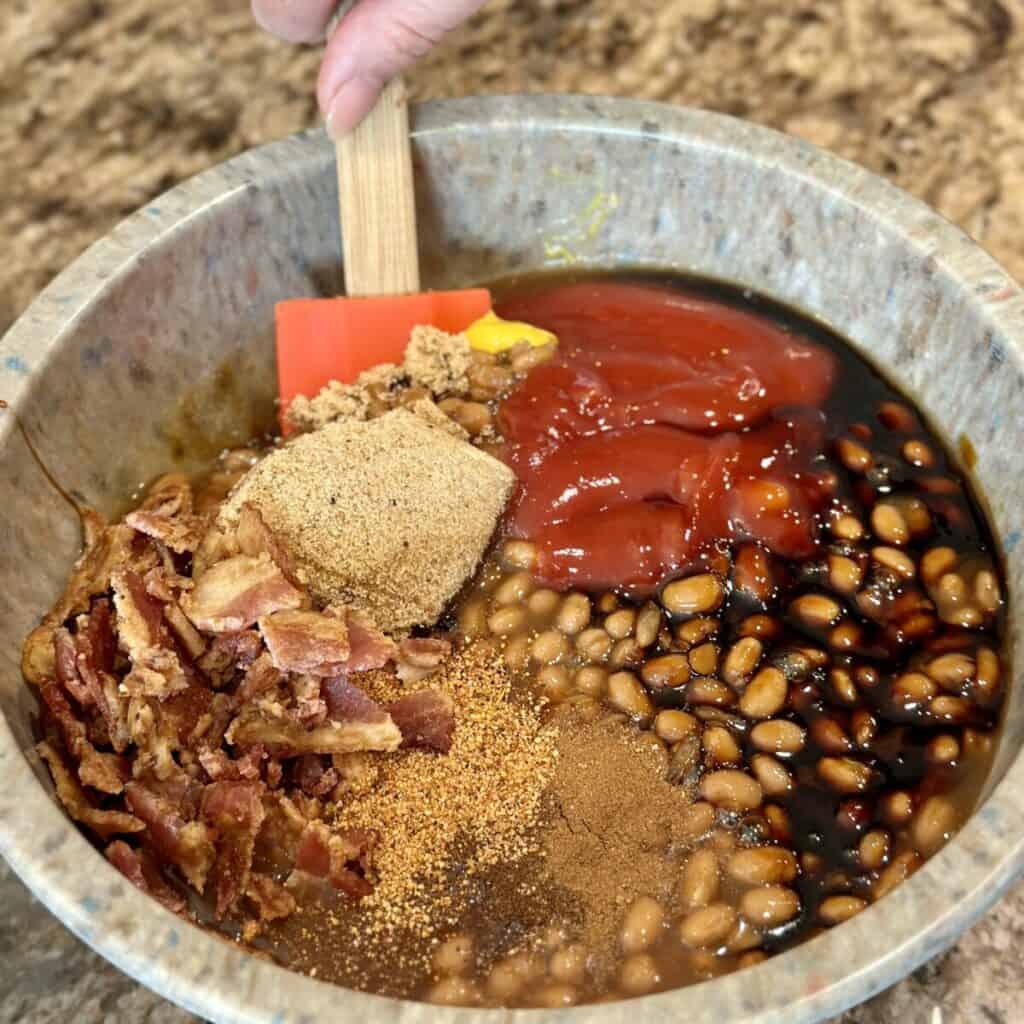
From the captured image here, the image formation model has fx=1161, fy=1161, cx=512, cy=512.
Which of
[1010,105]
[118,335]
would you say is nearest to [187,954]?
[118,335]

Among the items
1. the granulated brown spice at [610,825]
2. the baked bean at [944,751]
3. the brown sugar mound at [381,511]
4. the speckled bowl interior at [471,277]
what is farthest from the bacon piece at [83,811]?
the baked bean at [944,751]

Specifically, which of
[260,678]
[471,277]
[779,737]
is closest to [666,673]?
[779,737]

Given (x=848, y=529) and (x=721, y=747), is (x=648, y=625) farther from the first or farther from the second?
(x=848, y=529)

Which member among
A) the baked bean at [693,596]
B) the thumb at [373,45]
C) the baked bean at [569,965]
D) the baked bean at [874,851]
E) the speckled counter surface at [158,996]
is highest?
the thumb at [373,45]

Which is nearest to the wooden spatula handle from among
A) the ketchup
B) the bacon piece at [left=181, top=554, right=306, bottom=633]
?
the ketchup

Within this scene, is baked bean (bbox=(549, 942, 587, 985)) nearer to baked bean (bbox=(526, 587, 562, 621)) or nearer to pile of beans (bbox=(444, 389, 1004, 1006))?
pile of beans (bbox=(444, 389, 1004, 1006))

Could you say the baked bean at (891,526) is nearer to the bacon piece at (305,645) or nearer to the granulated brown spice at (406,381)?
the granulated brown spice at (406,381)
